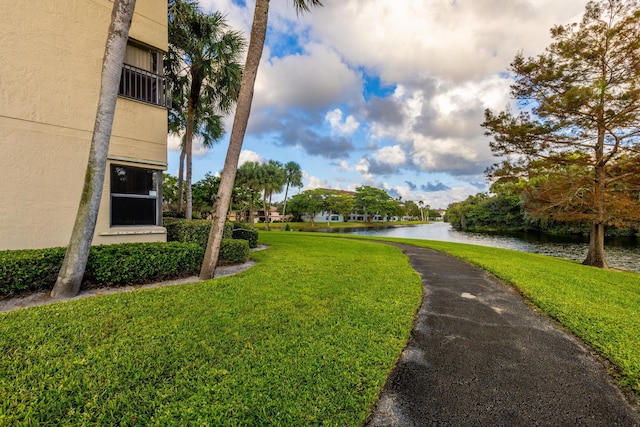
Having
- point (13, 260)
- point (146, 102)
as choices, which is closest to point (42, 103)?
point (146, 102)

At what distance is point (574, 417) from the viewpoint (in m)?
2.28

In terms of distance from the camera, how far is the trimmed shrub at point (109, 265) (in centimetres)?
438

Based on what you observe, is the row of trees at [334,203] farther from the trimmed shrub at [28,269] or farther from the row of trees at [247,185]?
the trimmed shrub at [28,269]

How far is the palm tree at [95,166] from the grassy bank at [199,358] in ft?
2.65

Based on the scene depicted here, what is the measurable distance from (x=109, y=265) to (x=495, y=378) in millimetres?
6236

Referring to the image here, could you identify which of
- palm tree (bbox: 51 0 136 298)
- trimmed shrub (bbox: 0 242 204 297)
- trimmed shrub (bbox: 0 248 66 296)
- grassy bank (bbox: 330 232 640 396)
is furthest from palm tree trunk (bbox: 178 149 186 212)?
grassy bank (bbox: 330 232 640 396)

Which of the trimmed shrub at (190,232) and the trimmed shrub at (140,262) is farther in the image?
the trimmed shrub at (190,232)

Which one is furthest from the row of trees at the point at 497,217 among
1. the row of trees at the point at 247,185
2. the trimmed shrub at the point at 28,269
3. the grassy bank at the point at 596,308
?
the trimmed shrub at the point at 28,269

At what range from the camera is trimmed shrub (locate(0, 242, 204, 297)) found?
14.4 feet

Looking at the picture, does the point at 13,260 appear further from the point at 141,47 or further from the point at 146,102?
the point at 141,47

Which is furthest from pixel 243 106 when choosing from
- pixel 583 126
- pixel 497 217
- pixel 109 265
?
pixel 497 217

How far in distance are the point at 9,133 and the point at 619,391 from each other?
955cm

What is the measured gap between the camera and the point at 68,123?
5.72 metres

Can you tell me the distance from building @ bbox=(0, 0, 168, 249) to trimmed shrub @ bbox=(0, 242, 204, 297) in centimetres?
99
